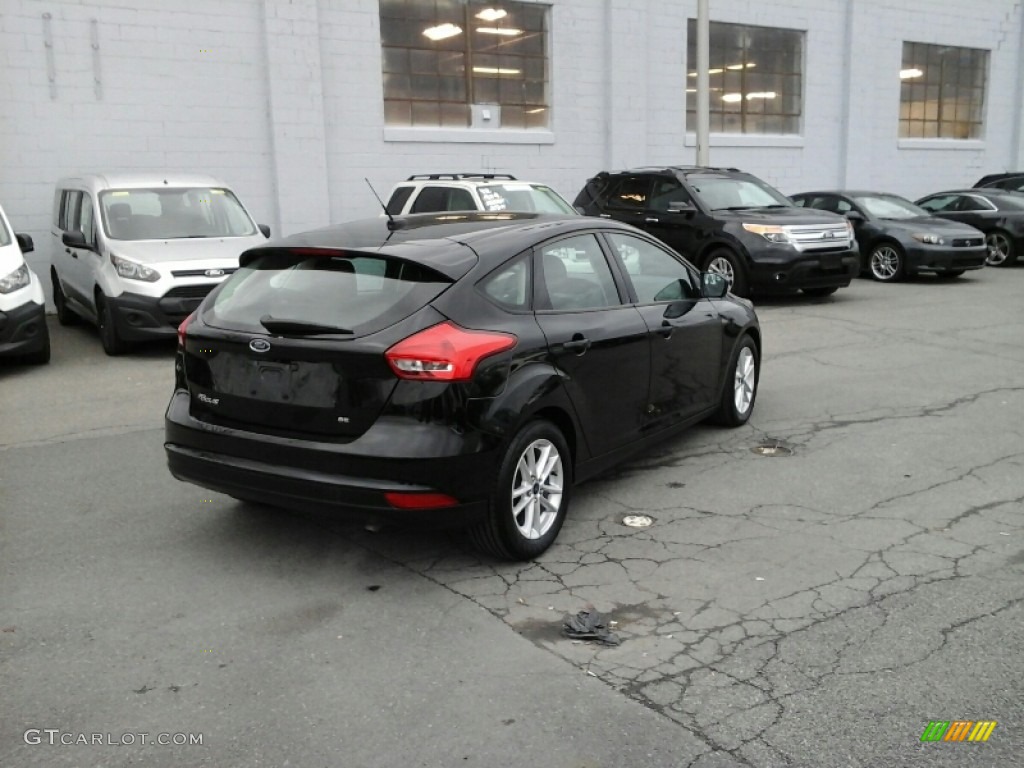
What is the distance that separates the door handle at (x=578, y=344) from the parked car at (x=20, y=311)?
21.4 ft

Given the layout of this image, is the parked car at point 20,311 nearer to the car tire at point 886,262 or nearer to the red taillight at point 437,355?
the red taillight at point 437,355

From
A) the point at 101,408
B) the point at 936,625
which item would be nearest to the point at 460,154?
the point at 101,408

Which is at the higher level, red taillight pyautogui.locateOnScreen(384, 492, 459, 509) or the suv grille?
the suv grille

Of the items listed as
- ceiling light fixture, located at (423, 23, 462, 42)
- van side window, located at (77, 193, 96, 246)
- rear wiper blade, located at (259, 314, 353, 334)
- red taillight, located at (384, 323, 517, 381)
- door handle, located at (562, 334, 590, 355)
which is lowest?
door handle, located at (562, 334, 590, 355)

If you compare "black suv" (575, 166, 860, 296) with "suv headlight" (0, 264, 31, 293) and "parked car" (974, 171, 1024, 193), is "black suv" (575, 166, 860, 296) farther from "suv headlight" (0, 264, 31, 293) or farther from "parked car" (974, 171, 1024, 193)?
"parked car" (974, 171, 1024, 193)

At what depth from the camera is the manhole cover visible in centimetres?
639

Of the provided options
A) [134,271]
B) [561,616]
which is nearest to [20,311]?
[134,271]

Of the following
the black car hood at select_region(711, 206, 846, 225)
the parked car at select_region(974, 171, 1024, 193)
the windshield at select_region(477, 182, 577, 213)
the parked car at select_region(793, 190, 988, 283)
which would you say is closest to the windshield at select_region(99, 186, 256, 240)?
the windshield at select_region(477, 182, 577, 213)

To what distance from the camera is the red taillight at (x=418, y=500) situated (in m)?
4.06

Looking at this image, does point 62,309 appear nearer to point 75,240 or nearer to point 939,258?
point 75,240

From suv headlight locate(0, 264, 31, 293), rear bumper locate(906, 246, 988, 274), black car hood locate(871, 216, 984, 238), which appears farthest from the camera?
black car hood locate(871, 216, 984, 238)

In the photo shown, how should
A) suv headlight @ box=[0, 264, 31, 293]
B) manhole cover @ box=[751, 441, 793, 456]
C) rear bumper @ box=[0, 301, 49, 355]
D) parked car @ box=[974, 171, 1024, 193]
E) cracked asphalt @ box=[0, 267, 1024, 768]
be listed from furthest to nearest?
parked car @ box=[974, 171, 1024, 193], suv headlight @ box=[0, 264, 31, 293], rear bumper @ box=[0, 301, 49, 355], manhole cover @ box=[751, 441, 793, 456], cracked asphalt @ box=[0, 267, 1024, 768]

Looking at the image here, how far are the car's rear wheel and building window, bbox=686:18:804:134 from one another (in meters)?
7.56

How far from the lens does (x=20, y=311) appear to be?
911cm
